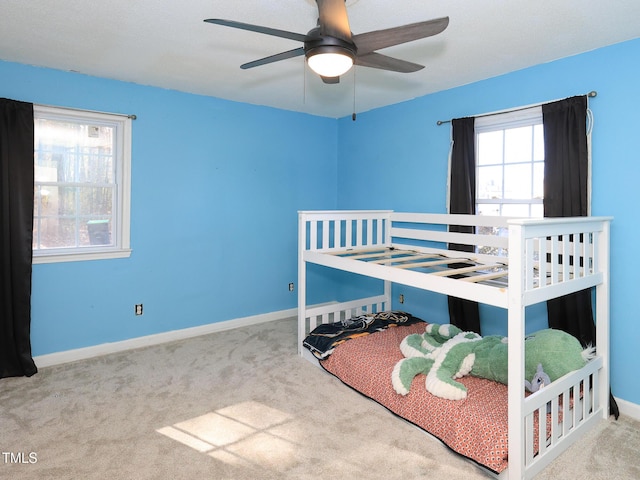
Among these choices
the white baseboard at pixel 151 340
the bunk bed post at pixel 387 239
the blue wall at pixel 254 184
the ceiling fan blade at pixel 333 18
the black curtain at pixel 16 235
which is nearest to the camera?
the ceiling fan blade at pixel 333 18

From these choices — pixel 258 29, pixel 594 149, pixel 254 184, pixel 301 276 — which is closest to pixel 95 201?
pixel 254 184

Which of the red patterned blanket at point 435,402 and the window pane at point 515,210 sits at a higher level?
the window pane at point 515,210

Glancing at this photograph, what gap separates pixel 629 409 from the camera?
2.46 meters

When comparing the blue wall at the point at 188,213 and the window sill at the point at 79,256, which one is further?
the blue wall at the point at 188,213

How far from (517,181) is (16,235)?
3.78 meters

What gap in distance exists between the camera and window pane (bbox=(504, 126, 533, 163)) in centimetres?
308

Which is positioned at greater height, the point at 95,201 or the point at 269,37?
the point at 269,37

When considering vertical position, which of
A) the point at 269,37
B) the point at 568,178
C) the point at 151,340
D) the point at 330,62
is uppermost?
the point at 269,37

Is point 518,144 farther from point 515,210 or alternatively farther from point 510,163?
point 515,210

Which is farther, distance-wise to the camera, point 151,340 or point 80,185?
point 151,340

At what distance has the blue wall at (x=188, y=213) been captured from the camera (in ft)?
10.5

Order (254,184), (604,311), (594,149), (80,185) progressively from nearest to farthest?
1. (604,311)
2. (594,149)
3. (80,185)
4. (254,184)

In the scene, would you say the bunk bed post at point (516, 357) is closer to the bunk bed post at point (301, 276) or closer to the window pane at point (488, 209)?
the window pane at point (488, 209)

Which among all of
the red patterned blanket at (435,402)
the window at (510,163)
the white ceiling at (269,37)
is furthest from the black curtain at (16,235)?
the window at (510,163)
